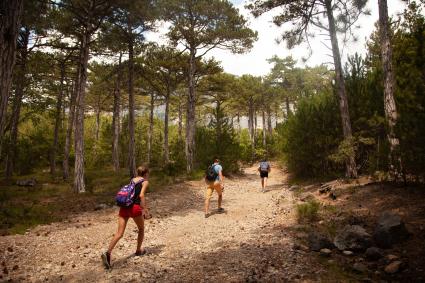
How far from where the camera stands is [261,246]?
6.57 metres

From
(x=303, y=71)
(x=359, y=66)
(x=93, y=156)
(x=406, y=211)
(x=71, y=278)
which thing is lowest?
(x=71, y=278)

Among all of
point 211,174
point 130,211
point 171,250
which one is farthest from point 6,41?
point 211,174

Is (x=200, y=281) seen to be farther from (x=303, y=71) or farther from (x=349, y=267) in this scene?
(x=303, y=71)

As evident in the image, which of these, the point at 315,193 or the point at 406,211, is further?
the point at 315,193

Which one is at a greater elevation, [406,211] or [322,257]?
[406,211]

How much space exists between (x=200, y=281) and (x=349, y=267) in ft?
8.34

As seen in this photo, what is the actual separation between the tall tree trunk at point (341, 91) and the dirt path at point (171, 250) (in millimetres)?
3750

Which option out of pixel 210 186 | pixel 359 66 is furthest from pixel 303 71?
pixel 210 186

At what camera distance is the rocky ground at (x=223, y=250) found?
5125 mm

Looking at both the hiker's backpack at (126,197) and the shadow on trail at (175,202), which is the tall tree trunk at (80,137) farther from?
the hiker's backpack at (126,197)

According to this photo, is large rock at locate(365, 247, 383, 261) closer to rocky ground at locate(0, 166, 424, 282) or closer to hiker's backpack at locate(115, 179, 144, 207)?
rocky ground at locate(0, 166, 424, 282)

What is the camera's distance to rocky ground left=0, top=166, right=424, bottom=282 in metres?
5.12

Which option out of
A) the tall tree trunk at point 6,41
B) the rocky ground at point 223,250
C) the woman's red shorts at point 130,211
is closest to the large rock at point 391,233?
the rocky ground at point 223,250

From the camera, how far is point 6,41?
15.1 ft
